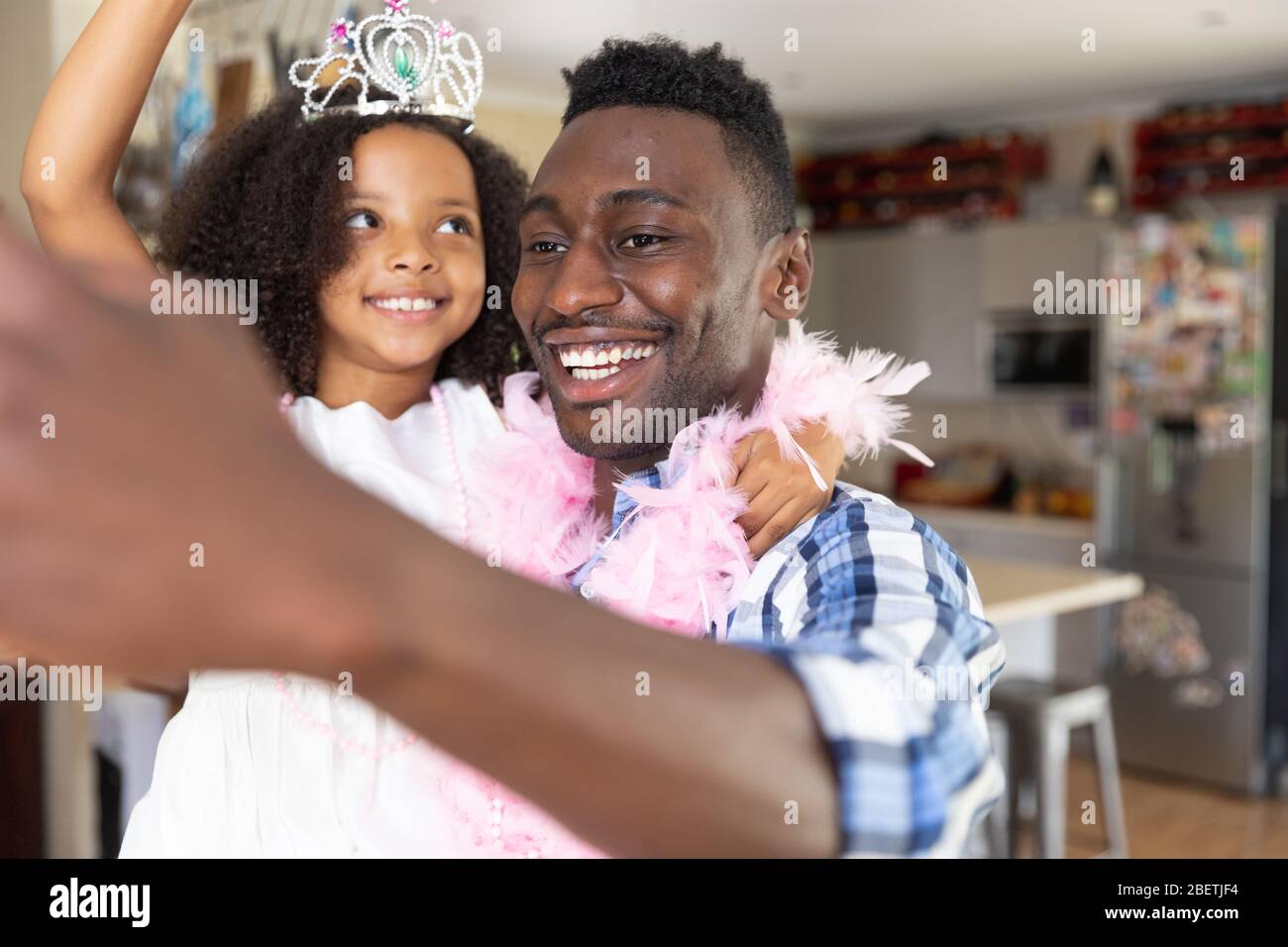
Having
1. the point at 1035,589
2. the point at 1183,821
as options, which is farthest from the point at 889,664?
the point at 1183,821

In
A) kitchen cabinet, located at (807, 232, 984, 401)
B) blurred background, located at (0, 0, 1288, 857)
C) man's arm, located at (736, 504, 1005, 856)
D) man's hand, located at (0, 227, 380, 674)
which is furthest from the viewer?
kitchen cabinet, located at (807, 232, 984, 401)

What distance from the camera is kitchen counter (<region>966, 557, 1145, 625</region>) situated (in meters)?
2.53

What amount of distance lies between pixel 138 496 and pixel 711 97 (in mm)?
558

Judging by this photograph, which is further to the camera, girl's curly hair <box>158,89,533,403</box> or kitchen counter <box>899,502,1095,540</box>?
kitchen counter <box>899,502,1095,540</box>

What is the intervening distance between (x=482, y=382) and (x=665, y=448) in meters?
0.30

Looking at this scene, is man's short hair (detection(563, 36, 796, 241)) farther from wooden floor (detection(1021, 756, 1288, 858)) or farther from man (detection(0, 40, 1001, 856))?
wooden floor (detection(1021, 756, 1288, 858))

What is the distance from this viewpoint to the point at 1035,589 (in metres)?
2.71

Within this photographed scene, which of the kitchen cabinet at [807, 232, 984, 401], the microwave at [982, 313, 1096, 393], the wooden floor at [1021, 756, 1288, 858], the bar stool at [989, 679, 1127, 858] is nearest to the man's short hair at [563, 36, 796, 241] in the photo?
the bar stool at [989, 679, 1127, 858]

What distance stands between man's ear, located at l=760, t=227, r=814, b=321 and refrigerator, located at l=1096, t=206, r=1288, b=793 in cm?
350

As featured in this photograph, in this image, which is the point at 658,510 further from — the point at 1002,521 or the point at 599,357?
the point at 1002,521

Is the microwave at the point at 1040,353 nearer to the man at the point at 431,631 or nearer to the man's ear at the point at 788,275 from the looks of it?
the man's ear at the point at 788,275

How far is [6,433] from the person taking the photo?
0.77ft

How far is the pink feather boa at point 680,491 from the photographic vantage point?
2.42 feet
